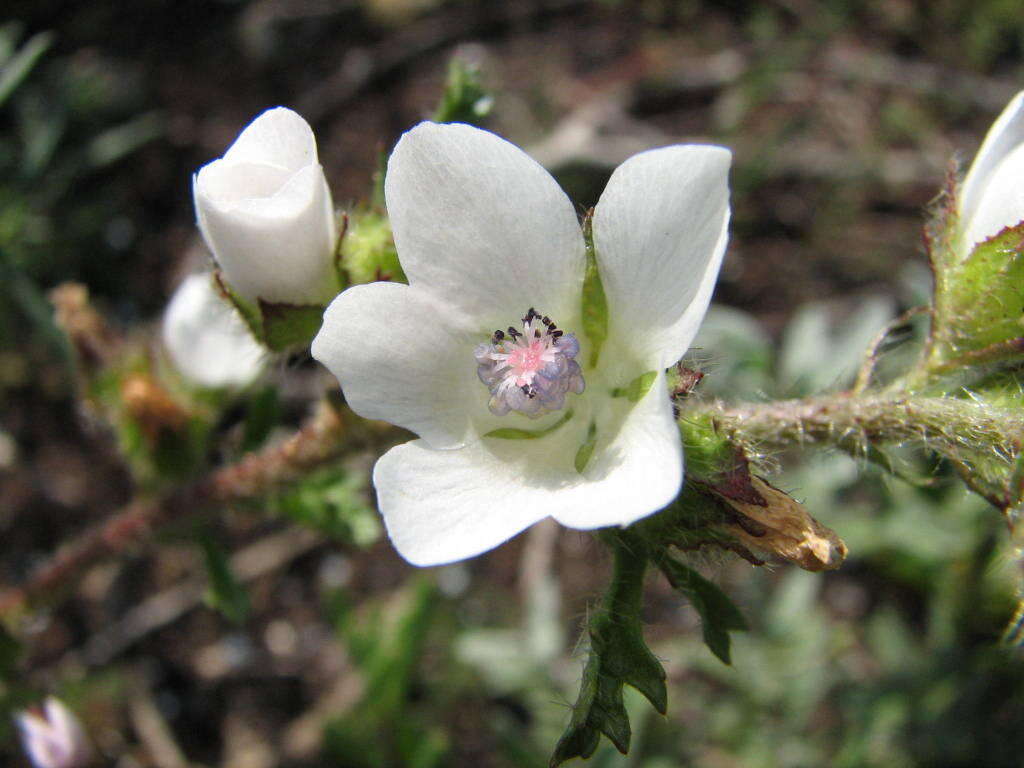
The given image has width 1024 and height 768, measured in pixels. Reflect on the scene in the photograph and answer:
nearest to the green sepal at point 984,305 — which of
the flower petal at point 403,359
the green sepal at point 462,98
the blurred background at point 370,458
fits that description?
the blurred background at point 370,458

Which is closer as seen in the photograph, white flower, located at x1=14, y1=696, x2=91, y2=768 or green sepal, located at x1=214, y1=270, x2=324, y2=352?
green sepal, located at x1=214, y1=270, x2=324, y2=352

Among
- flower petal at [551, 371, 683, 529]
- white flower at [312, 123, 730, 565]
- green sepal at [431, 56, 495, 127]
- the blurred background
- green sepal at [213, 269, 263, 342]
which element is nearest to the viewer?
flower petal at [551, 371, 683, 529]

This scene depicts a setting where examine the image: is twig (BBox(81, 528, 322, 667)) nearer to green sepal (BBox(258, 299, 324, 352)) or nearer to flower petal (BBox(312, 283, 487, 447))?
green sepal (BBox(258, 299, 324, 352))

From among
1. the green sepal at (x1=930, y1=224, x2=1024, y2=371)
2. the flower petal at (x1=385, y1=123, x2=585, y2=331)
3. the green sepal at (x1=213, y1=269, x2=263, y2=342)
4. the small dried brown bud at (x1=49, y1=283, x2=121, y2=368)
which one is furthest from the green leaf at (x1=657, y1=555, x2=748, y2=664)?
the small dried brown bud at (x1=49, y1=283, x2=121, y2=368)

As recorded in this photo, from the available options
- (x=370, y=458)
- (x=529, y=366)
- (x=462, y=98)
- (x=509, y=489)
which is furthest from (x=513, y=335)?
(x=370, y=458)

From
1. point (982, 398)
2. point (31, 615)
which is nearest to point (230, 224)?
point (982, 398)

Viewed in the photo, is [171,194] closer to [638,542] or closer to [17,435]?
[17,435]

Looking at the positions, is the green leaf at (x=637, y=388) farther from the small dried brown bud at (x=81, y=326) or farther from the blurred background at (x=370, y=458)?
the small dried brown bud at (x=81, y=326)

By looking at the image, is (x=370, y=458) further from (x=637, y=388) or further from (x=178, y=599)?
(x=178, y=599)
